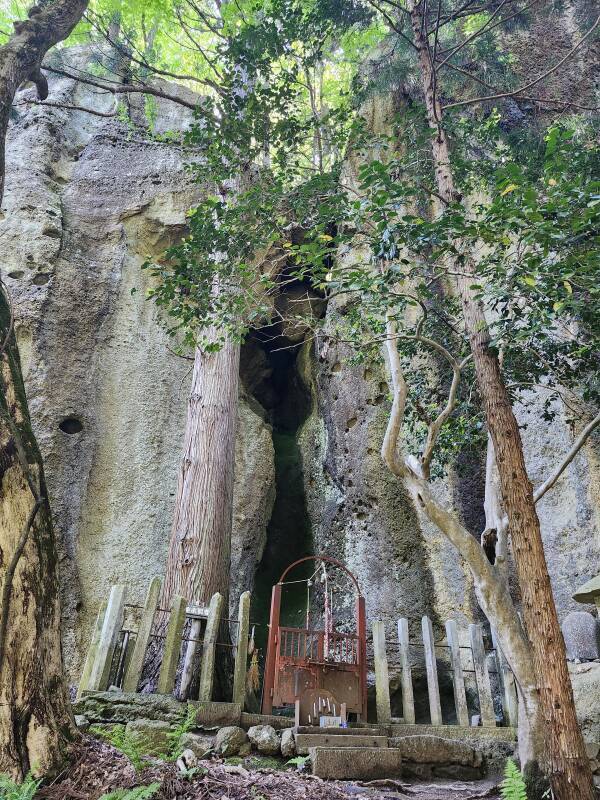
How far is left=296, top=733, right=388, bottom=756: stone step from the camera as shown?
4.69 m

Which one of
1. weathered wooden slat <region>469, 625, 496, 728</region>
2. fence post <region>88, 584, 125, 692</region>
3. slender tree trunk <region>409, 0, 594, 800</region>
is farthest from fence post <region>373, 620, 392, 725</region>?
fence post <region>88, 584, 125, 692</region>

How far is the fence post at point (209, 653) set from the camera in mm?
5367

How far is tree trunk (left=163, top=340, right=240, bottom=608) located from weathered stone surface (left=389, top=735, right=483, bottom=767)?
2741 mm

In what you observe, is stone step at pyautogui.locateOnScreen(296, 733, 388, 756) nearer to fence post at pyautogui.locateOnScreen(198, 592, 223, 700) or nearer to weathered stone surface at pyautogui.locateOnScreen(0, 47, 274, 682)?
fence post at pyautogui.locateOnScreen(198, 592, 223, 700)

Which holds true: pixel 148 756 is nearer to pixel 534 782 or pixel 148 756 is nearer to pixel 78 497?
pixel 534 782

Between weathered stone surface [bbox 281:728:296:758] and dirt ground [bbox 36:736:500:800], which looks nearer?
dirt ground [bbox 36:736:500:800]

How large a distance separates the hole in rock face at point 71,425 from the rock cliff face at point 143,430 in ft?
0.11

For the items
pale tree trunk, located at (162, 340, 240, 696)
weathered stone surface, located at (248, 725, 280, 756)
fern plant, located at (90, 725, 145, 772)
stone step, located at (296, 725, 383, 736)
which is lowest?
fern plant, located at (90, 725, 145, 772)

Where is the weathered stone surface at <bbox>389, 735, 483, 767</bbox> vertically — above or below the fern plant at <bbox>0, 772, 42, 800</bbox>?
above

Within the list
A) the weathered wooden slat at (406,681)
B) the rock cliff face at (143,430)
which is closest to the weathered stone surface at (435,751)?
the weathered wooden slat at (406,681)

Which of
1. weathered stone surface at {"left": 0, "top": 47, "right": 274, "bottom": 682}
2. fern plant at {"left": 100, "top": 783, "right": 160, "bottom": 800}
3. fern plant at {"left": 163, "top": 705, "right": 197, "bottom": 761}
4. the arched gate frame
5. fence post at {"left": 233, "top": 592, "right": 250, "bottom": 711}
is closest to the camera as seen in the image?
fern plant at {"left": 100, "top": 783, "right": 160, "bottom": 800}

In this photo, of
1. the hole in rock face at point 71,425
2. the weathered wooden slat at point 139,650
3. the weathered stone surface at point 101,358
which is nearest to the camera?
the weathered wooden slat at point 139,650

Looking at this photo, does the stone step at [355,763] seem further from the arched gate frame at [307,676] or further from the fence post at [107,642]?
the fence post at [107,642]

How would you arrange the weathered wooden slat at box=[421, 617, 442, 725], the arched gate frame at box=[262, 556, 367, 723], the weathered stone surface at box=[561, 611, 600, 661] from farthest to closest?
1. the weathered wooden slat at box=[421, 617, 442, 725]
2. the weathered stone surface at box=[561, 611, 600, 661]
3. the arched gate frame at box=[262, 556, 367, 723]
